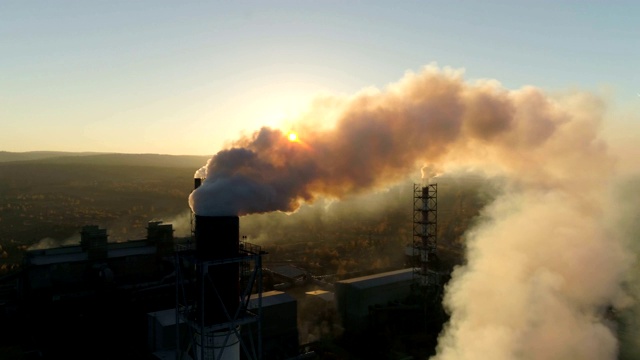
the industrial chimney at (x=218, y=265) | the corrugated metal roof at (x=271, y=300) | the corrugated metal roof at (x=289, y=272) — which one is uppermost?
the industrial chimney at (x=218, y=265)

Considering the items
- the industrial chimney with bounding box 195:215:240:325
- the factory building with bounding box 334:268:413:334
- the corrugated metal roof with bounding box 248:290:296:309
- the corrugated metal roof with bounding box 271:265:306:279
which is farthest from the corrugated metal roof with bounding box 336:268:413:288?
the industrial chimney with bounding box 195:215:240:325

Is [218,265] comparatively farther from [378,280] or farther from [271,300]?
[378,280]

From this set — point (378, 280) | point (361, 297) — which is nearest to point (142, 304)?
point (361, 297)

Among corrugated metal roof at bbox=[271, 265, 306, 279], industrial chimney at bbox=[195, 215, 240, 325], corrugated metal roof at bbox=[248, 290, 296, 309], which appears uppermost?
industrial chimney at bbox=[195, 215, 240, 325]

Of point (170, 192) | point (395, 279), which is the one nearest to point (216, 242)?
point (395, 279)

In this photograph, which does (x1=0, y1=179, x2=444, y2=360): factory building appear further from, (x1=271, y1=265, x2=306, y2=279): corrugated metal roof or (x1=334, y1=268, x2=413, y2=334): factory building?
(x1=271, y1=265, x2=306, y2=279): corrugated metal roof

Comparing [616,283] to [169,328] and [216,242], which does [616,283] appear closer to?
[216,242]

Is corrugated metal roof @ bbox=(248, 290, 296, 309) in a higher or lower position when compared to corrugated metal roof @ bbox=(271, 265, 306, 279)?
higher

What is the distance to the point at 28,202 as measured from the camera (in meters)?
96.2

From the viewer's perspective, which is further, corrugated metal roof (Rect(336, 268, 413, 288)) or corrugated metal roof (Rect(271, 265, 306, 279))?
corrugated metal roof (Rect(271, 265, 306, 279))

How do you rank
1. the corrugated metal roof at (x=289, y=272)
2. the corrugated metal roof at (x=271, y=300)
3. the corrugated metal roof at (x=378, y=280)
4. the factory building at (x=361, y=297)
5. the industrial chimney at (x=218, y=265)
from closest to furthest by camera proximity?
the industrial chimney at (x=218, y=265), the corrugated metal roof at (x=271, y=300), the factory building at (x=361, y=297), the corrugated metal roof at (x=378, y=280), the corrugated metal roof at (x=289, y=272)

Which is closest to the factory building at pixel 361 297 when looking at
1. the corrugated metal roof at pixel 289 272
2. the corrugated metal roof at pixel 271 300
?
the corrugated metal roof at pixel 271 300

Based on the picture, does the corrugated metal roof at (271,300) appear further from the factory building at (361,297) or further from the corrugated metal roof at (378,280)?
the corrugated metal roof at (378,280)

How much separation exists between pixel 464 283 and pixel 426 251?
3.17m
